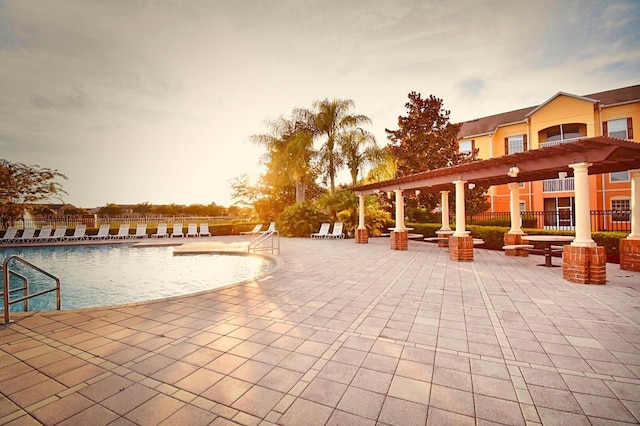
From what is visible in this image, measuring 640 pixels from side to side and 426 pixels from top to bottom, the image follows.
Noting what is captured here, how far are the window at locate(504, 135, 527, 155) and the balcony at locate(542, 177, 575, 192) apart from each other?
9.69ft

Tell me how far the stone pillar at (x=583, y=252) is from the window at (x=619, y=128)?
667 inches

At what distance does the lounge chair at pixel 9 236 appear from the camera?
18266 mm

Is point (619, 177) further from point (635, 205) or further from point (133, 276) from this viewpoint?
point (133, 276)

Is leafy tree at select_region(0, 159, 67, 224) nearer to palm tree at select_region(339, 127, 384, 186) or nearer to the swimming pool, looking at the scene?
the swimming pool

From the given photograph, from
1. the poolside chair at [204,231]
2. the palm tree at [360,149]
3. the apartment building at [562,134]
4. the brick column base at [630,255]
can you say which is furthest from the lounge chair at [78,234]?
the apartment building at [562,134]

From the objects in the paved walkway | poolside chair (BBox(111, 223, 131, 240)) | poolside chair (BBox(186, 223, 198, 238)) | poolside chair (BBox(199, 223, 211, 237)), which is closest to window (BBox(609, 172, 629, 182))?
the paved walkway

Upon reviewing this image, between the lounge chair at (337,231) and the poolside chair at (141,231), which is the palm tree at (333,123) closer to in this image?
the lounge chair at (337,231)

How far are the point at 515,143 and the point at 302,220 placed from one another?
55.0 ft

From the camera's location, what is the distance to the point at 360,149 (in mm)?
20422

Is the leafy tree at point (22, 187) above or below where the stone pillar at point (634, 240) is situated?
above

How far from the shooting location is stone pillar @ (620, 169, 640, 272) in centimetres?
707

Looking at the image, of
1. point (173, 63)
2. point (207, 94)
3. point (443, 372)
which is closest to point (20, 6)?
point (173, 63)

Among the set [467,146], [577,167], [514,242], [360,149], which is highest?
[467,146]

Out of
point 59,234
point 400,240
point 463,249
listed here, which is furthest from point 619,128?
point 59,234
